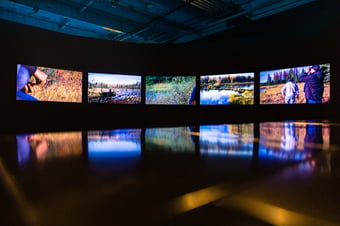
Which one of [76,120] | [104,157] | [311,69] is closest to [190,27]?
[311,69]

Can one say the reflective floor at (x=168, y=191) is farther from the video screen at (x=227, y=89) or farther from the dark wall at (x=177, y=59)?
the video screen at (x=227, y=89)

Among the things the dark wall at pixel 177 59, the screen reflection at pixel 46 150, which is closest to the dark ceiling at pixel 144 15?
the dark wall at pixel 177 59

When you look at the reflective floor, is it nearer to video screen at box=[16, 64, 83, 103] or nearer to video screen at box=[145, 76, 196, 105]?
video screen at box=[16, 64, 83, 103]

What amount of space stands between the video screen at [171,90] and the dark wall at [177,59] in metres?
0.18

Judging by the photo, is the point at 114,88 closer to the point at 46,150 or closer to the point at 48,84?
the point at 48,84

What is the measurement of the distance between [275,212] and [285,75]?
5009 millimetres

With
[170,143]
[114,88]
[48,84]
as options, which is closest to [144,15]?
[114,88]

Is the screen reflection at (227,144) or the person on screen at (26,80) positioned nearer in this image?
the screen reflection at (227,144)

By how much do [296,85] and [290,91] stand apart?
18 centimetres

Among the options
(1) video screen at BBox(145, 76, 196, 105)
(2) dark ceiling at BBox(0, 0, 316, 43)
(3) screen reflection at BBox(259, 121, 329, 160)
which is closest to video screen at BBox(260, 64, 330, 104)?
(2) dark ceiling at BBox(0, 0, 316, 43)

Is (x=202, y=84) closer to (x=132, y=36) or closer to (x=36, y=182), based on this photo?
(x=132, y=36)

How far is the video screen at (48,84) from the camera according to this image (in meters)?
4.25

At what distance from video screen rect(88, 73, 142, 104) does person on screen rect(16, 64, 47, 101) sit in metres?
1.17

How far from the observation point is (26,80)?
14.1 feet
